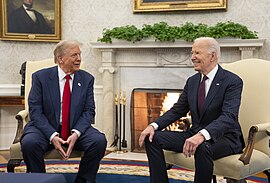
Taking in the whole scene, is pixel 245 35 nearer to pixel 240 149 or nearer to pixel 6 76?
pixel 240 149

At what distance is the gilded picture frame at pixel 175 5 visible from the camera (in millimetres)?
5289

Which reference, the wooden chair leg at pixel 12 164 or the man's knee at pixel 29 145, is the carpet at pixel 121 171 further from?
the man's knee at pixel 29 145

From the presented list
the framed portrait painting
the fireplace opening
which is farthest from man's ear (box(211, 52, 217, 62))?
the framed portrait painting

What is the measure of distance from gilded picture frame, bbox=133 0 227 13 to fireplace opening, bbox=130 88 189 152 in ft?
3.59

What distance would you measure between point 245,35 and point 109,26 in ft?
6.31

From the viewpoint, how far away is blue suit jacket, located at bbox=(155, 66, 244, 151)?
3014mm

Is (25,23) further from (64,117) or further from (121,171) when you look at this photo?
(64,117)

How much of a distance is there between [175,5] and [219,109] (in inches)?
104

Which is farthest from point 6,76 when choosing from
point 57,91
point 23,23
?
point 57,91

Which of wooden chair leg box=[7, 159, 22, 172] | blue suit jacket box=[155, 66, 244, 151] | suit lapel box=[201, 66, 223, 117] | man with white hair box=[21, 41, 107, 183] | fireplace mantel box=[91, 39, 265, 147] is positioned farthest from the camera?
fireplace mantel box=[91, 39, 265, 147]

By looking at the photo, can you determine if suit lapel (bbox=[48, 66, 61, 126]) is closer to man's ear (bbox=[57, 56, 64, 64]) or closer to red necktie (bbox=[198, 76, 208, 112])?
man's ear (bbox=[57, 56, 64, 64])

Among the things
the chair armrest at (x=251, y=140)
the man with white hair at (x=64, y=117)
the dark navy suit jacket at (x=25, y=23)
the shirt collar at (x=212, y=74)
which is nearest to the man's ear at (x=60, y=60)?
the man with white hair at (x=64, y=117)

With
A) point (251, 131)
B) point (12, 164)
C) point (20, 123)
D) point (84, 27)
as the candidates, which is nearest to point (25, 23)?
point (84, 27)

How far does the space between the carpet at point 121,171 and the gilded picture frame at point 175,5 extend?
6.85 ft
